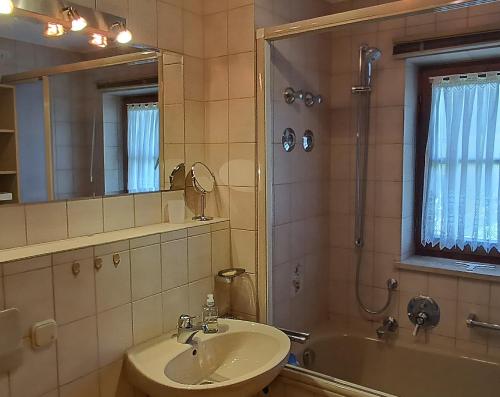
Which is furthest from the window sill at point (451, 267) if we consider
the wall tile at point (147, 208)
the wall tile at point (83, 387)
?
the wall tile at point (83, 387)

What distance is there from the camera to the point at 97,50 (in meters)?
1.91

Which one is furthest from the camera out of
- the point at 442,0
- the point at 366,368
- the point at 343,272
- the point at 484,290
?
the point at 343,272

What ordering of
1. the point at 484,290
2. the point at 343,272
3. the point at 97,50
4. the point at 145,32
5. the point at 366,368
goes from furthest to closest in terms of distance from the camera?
the point at 343,272 < the point at 366,368 < the point at 484,290 < the point at 145,32 < the point at 97,50

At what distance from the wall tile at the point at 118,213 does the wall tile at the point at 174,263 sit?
21 centimetres

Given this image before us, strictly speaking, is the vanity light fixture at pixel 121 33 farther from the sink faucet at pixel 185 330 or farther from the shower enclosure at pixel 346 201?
the sink faucet at pixel 185 330

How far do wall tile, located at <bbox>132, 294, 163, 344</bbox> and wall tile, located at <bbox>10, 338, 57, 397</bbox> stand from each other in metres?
0.36

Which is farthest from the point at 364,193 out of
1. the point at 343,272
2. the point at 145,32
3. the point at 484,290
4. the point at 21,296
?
the point at 21,296

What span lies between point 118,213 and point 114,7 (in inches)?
33.8

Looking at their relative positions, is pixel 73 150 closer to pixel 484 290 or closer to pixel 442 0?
pixel 442 0

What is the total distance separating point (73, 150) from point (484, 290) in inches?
87.2

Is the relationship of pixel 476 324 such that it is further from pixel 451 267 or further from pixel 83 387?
pixel 83 387

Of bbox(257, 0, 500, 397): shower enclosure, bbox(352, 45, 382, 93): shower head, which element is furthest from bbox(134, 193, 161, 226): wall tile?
bbox(352, 45, 382, 93): shower head

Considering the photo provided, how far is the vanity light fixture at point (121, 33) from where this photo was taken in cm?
196

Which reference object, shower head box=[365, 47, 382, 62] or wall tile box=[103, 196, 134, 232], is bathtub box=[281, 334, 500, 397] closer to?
wall tile box=[103, 196, 134, 232]
